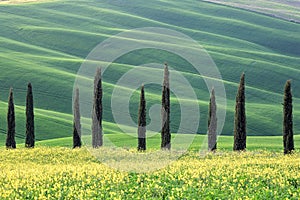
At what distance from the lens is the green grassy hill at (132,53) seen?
312ft

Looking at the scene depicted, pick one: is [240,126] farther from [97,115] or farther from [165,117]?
[97,115]

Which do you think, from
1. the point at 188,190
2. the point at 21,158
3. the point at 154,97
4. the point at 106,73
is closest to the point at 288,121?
the point at 21,158

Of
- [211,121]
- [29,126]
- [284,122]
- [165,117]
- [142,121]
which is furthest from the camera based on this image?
[29,126]

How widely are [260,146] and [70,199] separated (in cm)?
4514

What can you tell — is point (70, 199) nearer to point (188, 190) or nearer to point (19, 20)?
point (188, 190)

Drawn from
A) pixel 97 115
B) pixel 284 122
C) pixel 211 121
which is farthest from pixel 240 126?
pixel 97 115

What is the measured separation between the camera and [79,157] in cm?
4316

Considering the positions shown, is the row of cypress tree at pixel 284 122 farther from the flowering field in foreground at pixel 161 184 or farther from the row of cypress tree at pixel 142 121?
the flowering field in foreground at pixel 161 184

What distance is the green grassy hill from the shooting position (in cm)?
9519

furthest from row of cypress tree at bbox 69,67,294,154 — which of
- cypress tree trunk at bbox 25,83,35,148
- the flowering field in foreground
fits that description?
the flowering field in foreground

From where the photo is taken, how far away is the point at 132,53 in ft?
451

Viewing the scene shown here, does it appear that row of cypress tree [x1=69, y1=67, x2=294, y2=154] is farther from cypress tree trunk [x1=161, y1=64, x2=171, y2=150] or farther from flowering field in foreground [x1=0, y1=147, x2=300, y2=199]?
flowering field in foreground [x1=0, y1=147, x2=300, y2=199]

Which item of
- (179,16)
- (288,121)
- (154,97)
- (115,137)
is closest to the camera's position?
(288,121)

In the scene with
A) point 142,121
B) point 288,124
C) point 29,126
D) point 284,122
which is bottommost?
point 29,126
